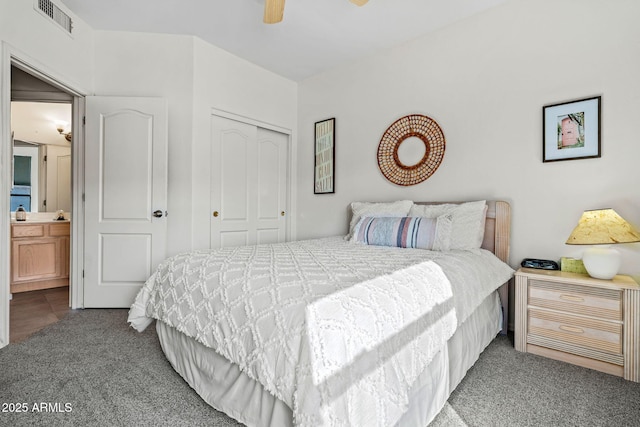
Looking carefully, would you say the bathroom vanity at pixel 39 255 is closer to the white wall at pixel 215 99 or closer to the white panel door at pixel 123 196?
the white panel door at pixel 123 196

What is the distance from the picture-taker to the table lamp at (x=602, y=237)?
1.77 m

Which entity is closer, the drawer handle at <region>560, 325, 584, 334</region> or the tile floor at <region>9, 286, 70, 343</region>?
the drawer handle at <region>560, 325, 584, 334</region>

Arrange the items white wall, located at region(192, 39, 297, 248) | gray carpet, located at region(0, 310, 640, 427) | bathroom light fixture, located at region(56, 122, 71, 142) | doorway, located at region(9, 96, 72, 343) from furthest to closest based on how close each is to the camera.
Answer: bathroom light fixture, located at region(56, 122, 71, 142) → white wall, located at region(192, 39, 297, 248) → doorway, located at region(9, 96, 72, 343) → gray carpet, located at region(0, 310, 640, 427)

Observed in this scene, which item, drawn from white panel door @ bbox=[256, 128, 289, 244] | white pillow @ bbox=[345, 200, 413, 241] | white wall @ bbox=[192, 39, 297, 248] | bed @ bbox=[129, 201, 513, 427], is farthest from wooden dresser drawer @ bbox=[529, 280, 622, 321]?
white wall @ bbox=[192, 39, 297, 248]

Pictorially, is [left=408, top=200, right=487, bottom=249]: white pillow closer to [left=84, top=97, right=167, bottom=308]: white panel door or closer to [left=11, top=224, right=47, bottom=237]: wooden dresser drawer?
[left=84, top=97, right=167, bottom=308]: white panel door

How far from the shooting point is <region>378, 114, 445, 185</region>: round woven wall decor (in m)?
2.84

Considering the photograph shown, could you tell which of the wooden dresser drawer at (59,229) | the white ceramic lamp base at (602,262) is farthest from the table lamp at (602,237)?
the wooden dresser drawer at (59,229)

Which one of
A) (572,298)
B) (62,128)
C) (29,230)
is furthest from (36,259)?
(572,298)

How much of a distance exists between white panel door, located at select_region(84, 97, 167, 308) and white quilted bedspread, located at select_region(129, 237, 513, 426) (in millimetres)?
1348

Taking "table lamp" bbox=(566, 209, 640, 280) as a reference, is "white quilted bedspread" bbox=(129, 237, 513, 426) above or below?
below

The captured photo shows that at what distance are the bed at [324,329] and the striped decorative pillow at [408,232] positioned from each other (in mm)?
148

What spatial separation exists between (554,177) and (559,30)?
107 centimetres

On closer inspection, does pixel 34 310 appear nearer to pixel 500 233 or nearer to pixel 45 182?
pixel 45 182

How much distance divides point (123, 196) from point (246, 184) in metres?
1.25
